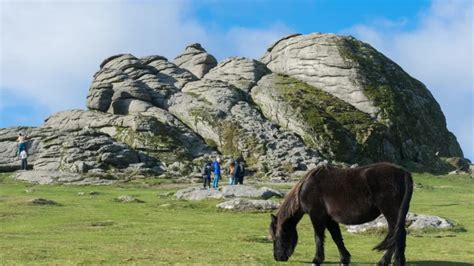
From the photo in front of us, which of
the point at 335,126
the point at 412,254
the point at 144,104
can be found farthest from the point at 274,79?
the point at 412,254

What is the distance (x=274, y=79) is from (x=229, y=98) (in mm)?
13588

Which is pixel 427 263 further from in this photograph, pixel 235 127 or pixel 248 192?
pixel 235 127

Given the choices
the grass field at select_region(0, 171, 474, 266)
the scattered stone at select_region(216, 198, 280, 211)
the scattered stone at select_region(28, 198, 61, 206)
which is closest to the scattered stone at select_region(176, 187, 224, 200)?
the grass field at select_region(0, 171, 474, 266)

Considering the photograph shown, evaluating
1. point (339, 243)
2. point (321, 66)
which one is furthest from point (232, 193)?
point (321, 66)

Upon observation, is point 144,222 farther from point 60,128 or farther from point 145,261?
point 60,128

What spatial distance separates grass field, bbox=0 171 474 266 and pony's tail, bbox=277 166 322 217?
2.07m

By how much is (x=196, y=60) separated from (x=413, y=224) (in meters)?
95.1

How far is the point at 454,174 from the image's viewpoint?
85125 mm

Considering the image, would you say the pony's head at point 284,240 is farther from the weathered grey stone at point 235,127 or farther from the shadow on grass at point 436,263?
the weathered grey stone at point 235,127

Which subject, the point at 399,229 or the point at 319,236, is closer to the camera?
the point at 399,229

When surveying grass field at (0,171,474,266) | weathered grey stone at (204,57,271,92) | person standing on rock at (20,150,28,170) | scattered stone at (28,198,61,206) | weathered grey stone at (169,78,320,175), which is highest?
weathered grey stone at (204,57,271,92)

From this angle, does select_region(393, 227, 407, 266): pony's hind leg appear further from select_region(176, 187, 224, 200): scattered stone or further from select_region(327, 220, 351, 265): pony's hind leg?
select_region(176, 187, 224, 200): scattered stone

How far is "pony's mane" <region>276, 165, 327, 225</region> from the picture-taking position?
1686 cm

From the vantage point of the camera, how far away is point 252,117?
94.3m
